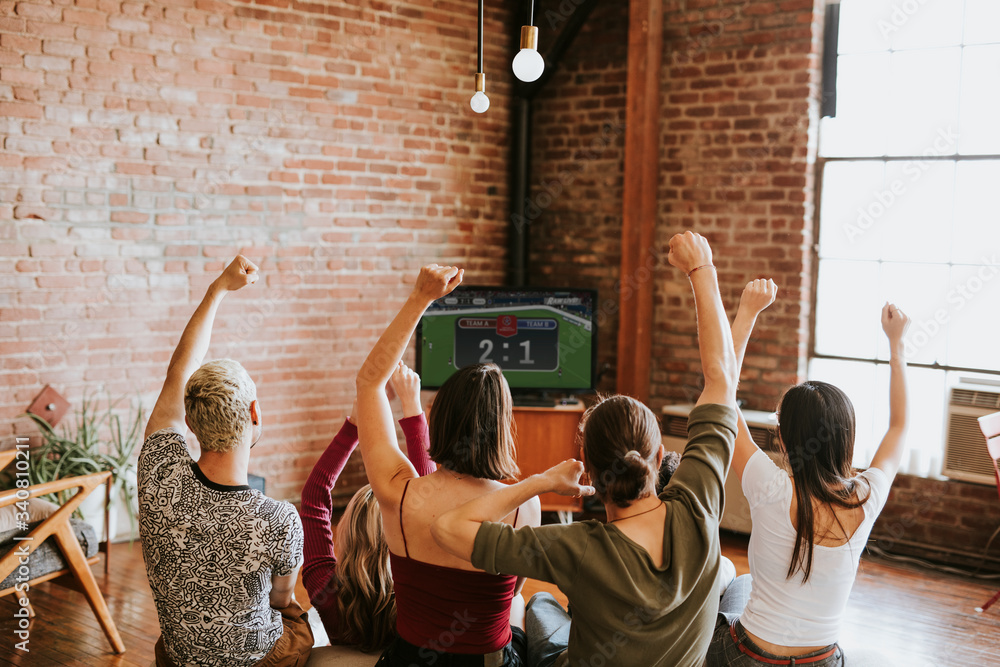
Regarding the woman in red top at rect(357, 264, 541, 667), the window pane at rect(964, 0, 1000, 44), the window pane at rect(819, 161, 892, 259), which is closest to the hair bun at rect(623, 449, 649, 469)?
the woman in red top at rect(357, 264, 541, 667)

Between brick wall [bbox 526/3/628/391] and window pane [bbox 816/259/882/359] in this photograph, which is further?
brick wall [bbox 526/3/628/391]

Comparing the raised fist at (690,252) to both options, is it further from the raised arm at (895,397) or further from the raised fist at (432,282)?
the raised arm at (895,397)

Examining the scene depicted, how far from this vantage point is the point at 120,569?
13.1 ft

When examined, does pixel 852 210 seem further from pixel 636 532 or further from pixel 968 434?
pixel 636 532

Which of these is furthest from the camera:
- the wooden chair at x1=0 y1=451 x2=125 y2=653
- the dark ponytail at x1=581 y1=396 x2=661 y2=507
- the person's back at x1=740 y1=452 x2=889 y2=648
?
the wooden chair at x1=0 y1=451 x2=125 y2=653

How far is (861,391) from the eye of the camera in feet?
15.3

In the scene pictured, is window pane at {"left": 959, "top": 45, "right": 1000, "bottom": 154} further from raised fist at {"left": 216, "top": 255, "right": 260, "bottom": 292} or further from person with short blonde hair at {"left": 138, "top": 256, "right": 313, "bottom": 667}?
person with short blonde hair at {"left": 138, "top": 256, "right": 313, "bottom": 667}

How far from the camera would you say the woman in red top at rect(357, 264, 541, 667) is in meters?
1.77

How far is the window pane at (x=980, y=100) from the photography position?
4223mm

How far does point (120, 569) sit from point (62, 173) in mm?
1810

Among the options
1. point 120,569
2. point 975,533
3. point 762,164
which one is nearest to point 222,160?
point 120,569

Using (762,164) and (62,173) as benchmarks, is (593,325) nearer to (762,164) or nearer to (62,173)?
(762,164)

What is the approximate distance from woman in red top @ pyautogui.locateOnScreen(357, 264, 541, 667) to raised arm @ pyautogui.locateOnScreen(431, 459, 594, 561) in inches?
7.3

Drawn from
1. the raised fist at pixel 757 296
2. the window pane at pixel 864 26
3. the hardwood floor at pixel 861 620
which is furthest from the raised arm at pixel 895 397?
the window pane at pixel 864 26
